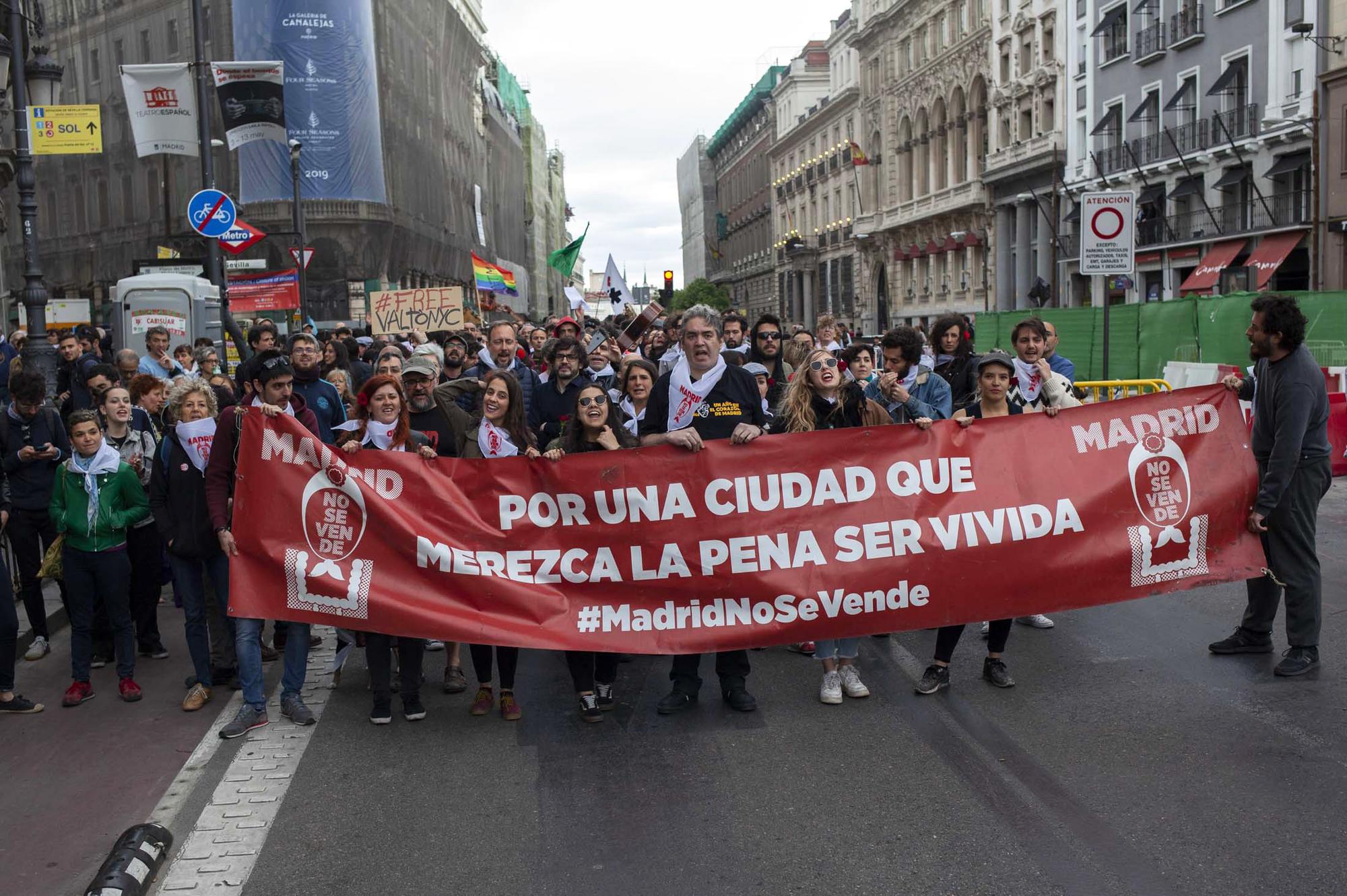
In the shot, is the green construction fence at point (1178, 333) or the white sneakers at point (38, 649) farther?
the green construction fence at point (1178, 333)

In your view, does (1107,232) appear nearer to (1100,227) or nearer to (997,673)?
(1100,227)

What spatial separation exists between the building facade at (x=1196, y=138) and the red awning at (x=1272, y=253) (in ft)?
0.13

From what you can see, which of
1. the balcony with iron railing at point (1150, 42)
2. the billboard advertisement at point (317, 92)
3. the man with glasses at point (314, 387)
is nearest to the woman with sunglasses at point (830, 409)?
the man with glasses at point (314, 387)

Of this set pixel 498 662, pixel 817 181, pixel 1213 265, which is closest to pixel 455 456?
pixel 498 662

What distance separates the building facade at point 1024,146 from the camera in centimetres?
→ 4859

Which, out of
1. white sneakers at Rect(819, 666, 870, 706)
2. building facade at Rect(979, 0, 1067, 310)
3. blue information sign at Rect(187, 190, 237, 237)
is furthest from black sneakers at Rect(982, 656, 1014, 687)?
building facade at Rect(979, 0, 1067, 310)

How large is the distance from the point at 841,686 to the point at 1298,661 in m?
2.35

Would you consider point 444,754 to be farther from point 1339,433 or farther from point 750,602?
point 1339,433

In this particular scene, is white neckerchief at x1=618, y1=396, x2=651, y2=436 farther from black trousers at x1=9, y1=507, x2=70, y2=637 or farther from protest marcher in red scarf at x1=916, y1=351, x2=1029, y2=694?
black trousers at x1=9, y1=507, x2=70, y2=637

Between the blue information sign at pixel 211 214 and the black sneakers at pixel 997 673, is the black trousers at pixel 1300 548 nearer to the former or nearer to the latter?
the black sneakers at pixel 997 673

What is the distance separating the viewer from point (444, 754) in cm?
599

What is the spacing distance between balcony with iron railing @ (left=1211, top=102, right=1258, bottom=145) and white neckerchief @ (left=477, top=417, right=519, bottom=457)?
33.8 m

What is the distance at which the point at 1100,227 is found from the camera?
1469 centimetres

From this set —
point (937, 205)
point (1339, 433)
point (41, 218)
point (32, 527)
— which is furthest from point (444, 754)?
point (937, 205)
